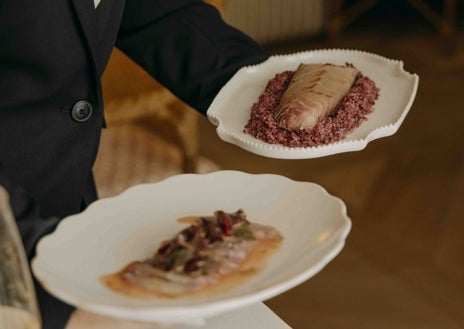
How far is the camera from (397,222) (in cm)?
247

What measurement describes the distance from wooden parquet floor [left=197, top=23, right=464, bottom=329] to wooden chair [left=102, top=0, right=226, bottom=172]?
52 centimetres

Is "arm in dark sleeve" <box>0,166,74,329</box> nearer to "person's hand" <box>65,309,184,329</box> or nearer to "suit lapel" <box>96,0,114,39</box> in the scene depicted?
"person's hand" <box>65,309,184,329</box>

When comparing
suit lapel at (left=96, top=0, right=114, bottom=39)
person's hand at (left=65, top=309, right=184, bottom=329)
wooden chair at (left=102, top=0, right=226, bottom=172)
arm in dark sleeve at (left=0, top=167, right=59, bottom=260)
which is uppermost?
suit lapel at (left=96, top=0, right=114, bottom=39)

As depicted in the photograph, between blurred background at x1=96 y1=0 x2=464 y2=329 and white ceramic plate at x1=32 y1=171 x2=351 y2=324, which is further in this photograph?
blurred background at x1=96 y1=0 x2=464 y2=329

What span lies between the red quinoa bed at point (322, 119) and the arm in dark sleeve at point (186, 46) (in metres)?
0.08

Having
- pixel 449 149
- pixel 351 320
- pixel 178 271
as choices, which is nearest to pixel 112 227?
pixel 178 271

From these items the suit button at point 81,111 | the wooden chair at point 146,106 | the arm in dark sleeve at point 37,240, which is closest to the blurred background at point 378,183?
the wooden chair at point 146,106

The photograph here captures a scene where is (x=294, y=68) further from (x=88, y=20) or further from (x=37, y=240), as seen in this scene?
(x=37, y=240)

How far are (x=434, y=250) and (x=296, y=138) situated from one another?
4.81 ft

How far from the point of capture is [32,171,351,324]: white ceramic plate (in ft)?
2.16

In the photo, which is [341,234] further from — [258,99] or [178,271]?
[258,99]

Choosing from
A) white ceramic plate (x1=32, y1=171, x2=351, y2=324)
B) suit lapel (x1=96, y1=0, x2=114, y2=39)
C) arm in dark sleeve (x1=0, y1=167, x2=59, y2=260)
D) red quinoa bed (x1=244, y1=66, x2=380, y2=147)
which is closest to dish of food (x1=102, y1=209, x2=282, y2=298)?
white ceramic plate (x1=32, y1=171, x2=351, y2=324)

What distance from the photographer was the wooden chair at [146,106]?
210 centimetres

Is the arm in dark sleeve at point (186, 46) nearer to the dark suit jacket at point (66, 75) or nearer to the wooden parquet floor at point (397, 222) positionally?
the dark suit jacket at point (66, 75)
